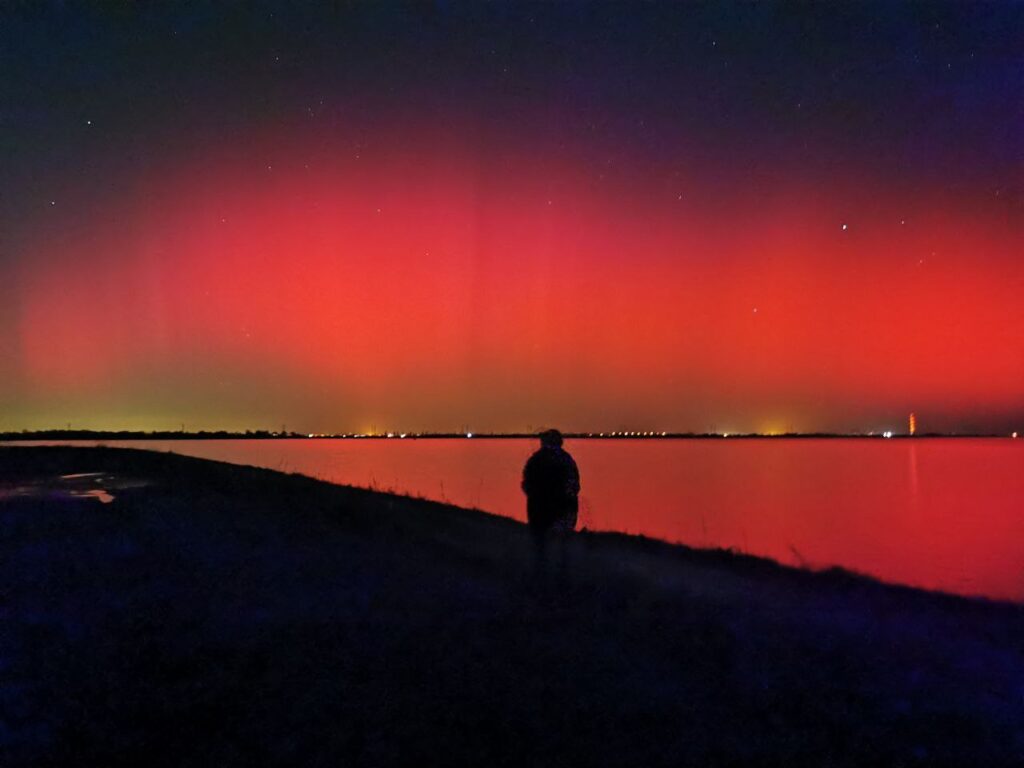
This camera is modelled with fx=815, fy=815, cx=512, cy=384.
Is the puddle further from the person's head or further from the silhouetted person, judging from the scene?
the person's head

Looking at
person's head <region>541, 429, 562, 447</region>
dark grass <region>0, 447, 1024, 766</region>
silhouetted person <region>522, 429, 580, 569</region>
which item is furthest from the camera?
person's head <region>541, 429, 562, 447</region>

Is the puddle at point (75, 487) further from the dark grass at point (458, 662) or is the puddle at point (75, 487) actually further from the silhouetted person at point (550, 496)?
the silhouetted person at point (550, 496)

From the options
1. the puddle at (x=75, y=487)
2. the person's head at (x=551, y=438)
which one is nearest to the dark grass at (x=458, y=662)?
the person's head at (x=551, y=438)

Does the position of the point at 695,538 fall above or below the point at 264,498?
below

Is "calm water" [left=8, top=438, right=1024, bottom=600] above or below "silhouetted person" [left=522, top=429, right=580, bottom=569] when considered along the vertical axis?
below

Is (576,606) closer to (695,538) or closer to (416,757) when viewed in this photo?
(416,757)

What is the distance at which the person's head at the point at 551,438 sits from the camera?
38.4 feet

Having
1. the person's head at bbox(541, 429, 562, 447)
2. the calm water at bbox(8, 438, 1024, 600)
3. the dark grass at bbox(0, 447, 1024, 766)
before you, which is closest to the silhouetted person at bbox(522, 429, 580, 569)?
the person's head at bbox(541, 429, 562, 447)

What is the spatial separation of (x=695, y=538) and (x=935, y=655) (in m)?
25.4

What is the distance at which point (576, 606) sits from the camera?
962cm

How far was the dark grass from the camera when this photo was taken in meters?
5.70

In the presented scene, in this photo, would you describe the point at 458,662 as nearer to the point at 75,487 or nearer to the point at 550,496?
the point at 550,496

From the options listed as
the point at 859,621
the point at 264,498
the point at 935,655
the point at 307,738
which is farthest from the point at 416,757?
the point at 264,498

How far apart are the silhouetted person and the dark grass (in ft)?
2.40
